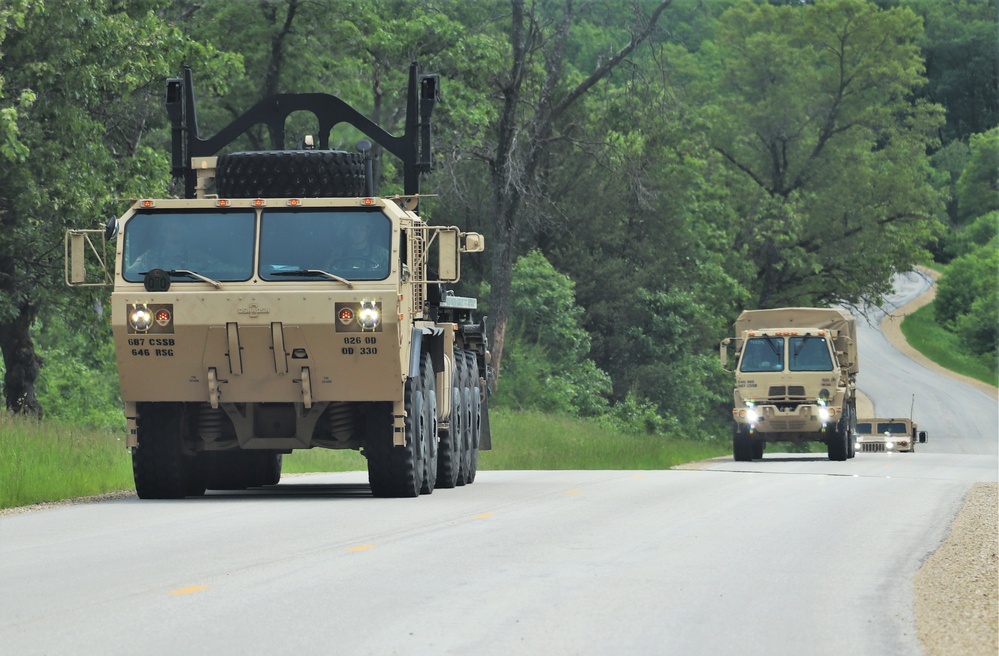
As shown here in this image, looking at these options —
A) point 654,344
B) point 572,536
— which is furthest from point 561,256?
point 572,536

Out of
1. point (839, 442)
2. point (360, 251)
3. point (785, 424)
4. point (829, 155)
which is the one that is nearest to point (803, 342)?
point (785, 424)

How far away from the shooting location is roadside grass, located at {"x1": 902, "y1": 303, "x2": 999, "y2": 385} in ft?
289

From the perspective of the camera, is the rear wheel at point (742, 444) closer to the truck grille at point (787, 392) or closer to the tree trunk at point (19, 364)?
the truck grille at point (787, 392)

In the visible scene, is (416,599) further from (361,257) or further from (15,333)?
(15,333)

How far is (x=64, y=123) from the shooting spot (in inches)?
1038

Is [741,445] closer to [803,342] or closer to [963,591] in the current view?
[803,342]

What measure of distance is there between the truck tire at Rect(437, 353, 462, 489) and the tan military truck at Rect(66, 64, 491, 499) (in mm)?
1827

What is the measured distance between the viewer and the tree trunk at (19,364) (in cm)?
3092

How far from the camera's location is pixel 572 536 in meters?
13.6

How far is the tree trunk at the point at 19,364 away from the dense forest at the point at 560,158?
0.14 ft

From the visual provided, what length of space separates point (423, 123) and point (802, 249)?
40.8 m

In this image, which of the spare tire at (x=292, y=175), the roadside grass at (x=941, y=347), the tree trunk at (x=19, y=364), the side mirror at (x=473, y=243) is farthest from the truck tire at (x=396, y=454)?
the roadside grass at (x=941, y=347)

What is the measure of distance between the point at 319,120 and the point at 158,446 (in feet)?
16.2

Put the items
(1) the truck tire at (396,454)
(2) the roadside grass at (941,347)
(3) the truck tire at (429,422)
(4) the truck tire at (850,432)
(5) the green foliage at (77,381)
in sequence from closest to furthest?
(1) the truck tire at (396,454), (3) the truck tire at (429,422), (4) the truck tire at (850,432), (5) the green foliage at (77,381), (2) the roadside grass at (941,347)
